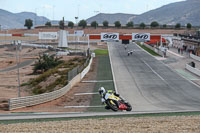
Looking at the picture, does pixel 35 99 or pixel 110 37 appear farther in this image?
pixel 110 37

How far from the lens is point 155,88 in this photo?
104 feet

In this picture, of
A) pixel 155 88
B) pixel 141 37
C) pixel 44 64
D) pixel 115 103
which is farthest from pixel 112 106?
pixel 141 37

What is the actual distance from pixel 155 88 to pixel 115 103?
13813 mm

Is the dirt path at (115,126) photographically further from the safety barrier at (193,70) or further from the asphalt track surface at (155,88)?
the safety barrier at (193,70)

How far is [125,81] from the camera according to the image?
118ft

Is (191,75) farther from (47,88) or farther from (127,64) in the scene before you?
(47,88)

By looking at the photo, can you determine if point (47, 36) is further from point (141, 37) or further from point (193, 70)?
point (193, 70)

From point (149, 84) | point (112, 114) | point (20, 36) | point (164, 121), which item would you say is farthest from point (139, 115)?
point (20, 36)

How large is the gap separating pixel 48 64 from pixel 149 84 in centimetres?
2275

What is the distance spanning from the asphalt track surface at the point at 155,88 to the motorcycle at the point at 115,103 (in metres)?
3.13

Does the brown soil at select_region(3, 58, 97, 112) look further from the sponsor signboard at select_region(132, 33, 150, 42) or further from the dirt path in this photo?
the sponsor signboard at select_region(132, 33, 150, 42)

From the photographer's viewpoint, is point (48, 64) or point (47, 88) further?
point (48, 64)

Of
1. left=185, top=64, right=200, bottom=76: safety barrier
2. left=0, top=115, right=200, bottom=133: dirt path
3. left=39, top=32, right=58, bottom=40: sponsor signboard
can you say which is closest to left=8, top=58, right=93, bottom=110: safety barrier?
left=0, top=115, right=200, bottom=133: dirt path

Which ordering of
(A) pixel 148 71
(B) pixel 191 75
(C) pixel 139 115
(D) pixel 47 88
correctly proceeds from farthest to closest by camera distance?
(A) pixel 148 71 < (B) pixel 191 75 < (D) pixel 47 88 < (C) pixel 139 115
